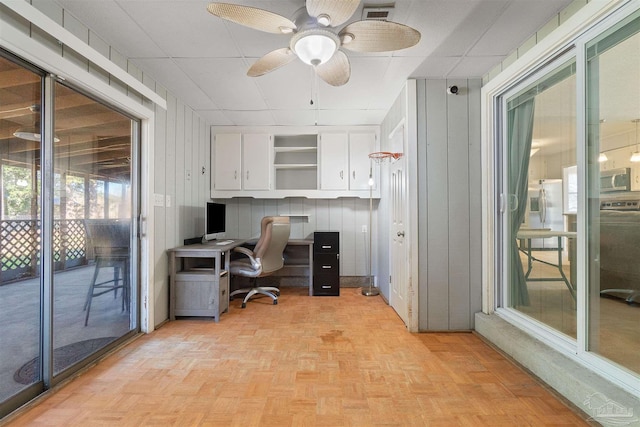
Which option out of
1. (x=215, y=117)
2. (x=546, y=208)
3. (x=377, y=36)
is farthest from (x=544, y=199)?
(x=215, y=117)

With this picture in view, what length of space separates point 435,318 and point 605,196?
5.29 feet

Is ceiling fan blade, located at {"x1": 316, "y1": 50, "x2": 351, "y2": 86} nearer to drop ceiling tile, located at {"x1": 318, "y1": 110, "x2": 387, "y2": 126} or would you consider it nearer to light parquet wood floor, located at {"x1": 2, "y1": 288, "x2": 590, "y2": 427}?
drop ceiling tile, located at {"x1": 318, "y1": 110, "x2": 387, "y2": 126}

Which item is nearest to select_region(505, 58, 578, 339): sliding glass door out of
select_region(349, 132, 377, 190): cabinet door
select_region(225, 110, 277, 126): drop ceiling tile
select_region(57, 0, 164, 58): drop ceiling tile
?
select_region(349, 132, 377, 190): cabinet door

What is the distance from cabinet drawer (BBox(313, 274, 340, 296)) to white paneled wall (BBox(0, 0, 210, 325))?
1.71 metres

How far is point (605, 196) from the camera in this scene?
164 centimetres

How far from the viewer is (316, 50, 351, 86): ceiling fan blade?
6.17 ft

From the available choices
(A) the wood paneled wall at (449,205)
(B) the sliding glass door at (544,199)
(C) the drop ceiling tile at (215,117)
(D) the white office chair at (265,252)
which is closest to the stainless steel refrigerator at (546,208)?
(B) the sliding glass door at (544,199)

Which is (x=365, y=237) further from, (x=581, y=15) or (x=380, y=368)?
(x=581, y=15)

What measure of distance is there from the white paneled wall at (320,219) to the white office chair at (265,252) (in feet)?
2.95

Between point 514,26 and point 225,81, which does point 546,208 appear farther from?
point 225,81

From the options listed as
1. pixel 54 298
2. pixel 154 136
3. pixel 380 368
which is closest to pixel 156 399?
pixel 54 298

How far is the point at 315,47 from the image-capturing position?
164 cm

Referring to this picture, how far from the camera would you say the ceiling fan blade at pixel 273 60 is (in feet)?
6.10

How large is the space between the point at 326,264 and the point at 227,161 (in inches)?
80.0
